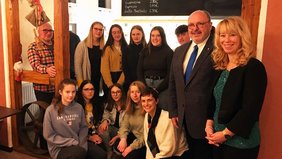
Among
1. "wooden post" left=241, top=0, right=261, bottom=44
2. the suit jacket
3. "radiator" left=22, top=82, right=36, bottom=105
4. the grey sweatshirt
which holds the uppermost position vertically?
"wooden post" left=241, top=0, right=261, bottom=44

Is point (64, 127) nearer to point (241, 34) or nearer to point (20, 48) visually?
point (20, 48)

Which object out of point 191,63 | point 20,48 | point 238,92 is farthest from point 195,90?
point 20,48

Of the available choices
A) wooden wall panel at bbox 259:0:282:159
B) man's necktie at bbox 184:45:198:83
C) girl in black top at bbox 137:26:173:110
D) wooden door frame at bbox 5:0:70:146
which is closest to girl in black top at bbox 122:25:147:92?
girl in black top at bbox 137:26:173:110

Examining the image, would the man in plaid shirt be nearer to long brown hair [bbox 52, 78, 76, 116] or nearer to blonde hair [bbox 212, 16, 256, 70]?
long brown hair [bbox 52, 78, 76, 116]

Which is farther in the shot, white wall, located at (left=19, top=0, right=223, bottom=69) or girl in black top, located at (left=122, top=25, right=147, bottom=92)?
white wall, located at (left=19, top=0, right=223, bottom=69)

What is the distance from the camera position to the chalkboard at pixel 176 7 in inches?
135

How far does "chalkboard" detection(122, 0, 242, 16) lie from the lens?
343 cm

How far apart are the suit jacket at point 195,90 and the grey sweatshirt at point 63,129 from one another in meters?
1.01

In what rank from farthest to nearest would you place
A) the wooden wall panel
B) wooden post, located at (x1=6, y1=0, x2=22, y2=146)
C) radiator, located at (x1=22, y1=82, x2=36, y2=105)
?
radiator, located at (x1=22, y1=82, x2=36, y2=105)
wooden post, located at (x1=6, y1=0, x2=22, y2=146)
the wooden wall panel

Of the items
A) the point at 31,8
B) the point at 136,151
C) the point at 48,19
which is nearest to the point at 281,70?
the point at 136,151

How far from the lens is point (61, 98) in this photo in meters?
2.58

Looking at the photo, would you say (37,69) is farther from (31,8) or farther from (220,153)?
(220,153)

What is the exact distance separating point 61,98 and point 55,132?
0.31 metres

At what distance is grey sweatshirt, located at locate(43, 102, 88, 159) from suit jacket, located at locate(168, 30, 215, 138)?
1014mm
